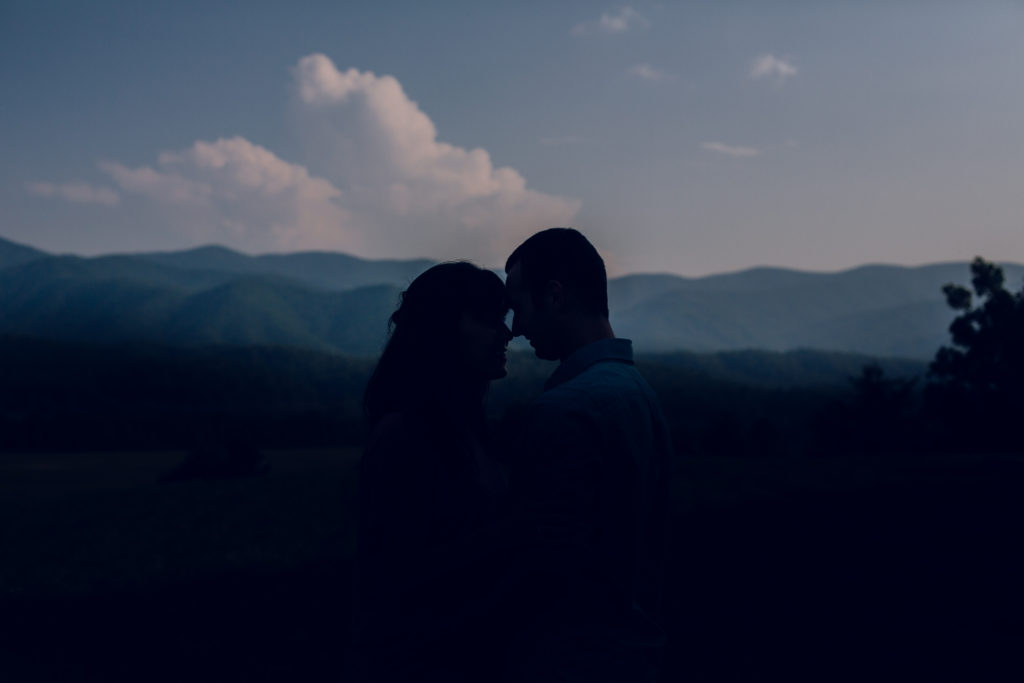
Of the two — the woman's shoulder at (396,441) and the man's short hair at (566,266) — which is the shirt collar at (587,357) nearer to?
the man's short hair at (566,266)

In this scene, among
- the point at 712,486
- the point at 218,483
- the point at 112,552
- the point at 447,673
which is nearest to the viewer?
the point at 447,673

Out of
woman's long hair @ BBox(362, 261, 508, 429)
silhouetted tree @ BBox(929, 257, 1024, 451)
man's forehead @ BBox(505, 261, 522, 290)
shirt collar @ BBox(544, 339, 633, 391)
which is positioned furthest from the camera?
silhouetted tree @ BBox(929, 257, 1024, 451)

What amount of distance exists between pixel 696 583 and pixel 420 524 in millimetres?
9588

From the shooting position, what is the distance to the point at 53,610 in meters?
11.3

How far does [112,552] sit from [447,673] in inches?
569

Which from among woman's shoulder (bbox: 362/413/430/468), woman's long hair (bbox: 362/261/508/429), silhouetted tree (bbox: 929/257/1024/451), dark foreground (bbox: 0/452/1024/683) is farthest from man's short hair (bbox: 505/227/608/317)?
silhouetted tree (bbox: 929/257/1024/451)

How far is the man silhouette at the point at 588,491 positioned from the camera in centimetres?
227

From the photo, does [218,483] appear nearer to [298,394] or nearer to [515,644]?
[515,644]

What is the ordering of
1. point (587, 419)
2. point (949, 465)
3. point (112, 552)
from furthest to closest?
point (949, 465)
point (112, 552)
point (587, 419)

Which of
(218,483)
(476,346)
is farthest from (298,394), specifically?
(476,346)


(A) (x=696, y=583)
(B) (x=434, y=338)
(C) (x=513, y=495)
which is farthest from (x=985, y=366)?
(C) (x=513, y=495)

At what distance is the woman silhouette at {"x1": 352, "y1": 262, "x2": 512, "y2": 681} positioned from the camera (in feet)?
8.98

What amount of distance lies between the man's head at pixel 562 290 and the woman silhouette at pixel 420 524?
514 millimetres

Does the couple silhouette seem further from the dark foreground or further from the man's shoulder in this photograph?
the dark foreground
